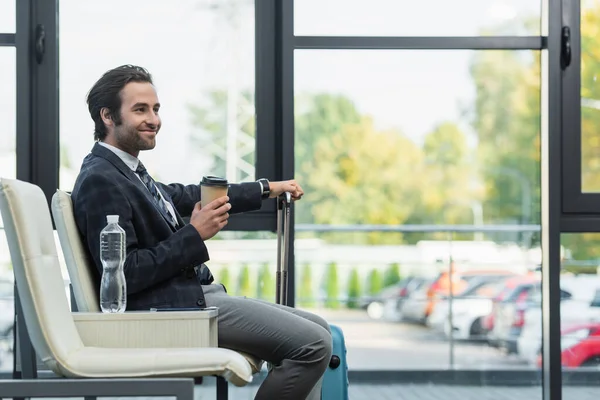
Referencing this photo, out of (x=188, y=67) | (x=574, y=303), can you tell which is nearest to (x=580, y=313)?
(x=574, y=303)

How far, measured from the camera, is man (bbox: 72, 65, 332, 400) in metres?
2.44

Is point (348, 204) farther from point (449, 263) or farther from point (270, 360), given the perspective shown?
point (270, 360)

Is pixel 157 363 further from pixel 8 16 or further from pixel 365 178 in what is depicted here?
pixel 365 178

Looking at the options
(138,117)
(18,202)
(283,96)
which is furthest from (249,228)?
(18,202)

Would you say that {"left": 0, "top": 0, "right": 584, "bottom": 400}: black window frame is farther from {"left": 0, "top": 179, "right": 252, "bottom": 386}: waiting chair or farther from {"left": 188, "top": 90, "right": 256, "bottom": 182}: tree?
{"left": 0, "top": 179, "right": 252, "bottom": 386}: waiting chair

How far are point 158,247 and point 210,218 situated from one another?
159 millimetres

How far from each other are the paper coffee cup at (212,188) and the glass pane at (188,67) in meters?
0.97

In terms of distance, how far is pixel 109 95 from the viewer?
2.65 metres

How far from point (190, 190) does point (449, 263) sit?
2522 mm

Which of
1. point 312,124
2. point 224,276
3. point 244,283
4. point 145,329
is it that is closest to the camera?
point 145,329

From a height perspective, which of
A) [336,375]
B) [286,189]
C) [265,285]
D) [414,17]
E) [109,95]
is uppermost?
[414,17]

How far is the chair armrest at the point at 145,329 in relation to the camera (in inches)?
88.5

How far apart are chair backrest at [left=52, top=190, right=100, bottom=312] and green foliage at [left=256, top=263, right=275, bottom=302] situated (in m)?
1.60

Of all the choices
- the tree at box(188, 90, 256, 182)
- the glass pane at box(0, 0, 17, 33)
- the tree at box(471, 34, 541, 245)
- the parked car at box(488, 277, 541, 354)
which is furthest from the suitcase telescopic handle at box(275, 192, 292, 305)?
the parked car at box(488, 277, 541, 354)
